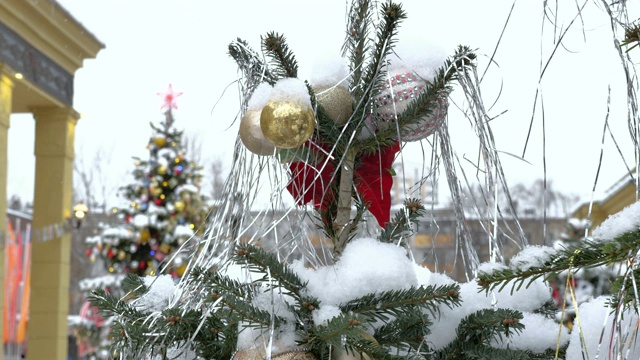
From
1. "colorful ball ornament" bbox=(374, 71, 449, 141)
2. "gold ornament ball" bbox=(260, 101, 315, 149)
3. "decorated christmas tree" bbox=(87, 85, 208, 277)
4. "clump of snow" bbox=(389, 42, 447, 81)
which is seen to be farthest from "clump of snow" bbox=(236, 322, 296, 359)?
"decorated christmas tree" bbox=(87, 85, 208, 277)

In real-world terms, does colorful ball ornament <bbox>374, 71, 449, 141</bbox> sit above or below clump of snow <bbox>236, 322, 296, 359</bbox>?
above

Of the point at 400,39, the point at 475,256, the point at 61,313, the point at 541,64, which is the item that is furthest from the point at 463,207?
the point at 61,313

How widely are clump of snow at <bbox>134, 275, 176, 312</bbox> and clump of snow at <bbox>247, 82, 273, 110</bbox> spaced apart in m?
0.35

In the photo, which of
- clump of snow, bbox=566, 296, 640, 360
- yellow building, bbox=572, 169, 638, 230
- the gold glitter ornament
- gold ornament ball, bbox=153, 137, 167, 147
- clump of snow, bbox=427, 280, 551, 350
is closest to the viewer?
clump of snow, bbox=566, 296, 640, 360

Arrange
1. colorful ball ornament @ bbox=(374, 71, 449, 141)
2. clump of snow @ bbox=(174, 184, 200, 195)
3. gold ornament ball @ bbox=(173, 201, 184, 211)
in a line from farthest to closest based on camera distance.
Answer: clump of snow @ bbox=(174, 184, 200, 195) → gold ornament ball @ bbox=(173, 201, 184, 211) → colorful ball ornament @ bbox=(374, 71, 449, 141)

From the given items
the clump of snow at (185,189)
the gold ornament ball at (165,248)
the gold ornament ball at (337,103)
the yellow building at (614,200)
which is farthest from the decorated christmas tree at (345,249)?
the yellow building at (614,200)

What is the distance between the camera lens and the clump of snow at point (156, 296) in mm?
1354

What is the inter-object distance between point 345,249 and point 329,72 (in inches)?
14.7

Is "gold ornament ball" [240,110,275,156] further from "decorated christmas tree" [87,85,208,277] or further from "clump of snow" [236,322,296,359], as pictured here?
"decorated christmas tree" [87,85,208,277]

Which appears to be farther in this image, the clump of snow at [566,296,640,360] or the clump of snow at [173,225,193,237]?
the clump of snow at [173,225,193,237]

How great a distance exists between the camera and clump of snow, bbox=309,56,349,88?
146 cm

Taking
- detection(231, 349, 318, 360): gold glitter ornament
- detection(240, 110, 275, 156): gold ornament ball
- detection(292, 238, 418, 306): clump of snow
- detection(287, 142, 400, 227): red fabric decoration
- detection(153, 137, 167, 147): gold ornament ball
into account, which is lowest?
detection(231, 349, 318, 360): gold glitter ornament

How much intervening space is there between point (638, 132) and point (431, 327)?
1.44 ft

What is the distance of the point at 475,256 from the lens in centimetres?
162
